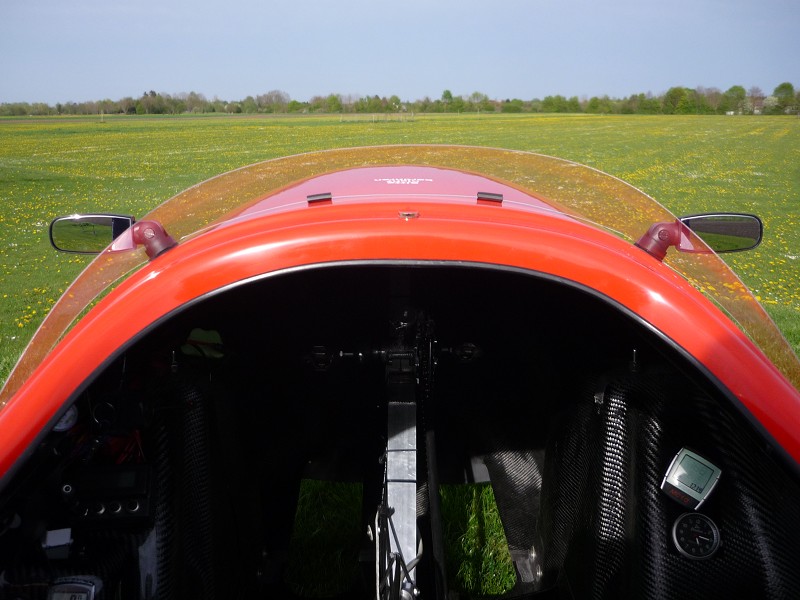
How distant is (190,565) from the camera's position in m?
1.83

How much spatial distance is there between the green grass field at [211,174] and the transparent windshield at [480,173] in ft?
9.73

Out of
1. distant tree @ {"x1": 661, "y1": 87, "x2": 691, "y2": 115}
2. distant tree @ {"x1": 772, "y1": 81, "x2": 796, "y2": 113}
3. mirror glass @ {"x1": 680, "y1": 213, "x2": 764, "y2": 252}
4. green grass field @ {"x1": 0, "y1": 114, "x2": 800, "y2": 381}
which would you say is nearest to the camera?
mirror glass @ {"x1": 680, "y1": 213, "x2": 764, "y2": 252}

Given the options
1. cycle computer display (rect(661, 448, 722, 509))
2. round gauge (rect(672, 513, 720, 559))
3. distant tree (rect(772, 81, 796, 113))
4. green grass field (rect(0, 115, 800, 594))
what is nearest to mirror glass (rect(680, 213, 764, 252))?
cycle computer display (rect(661, 448, 722, 509))

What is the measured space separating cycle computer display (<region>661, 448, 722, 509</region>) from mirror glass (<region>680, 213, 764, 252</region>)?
0.66 metres

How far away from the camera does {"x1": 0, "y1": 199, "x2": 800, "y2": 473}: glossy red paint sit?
53.4 inches

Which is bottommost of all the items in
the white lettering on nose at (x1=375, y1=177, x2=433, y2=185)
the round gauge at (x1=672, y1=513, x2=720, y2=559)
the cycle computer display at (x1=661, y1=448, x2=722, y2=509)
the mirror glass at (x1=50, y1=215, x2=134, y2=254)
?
the round gauge at (x1=672, y1=513, x2=720, y2=559)

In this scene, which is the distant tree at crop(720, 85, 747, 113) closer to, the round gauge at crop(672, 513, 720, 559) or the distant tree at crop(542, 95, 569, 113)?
the distant tree at crop(542, 95, 569, 113)

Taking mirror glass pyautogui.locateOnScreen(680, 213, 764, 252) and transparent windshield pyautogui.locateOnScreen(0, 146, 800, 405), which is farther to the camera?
mirror glass pyautogui.locateOnScreen(680, 213, 764, 252)

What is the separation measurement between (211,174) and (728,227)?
69.3ft

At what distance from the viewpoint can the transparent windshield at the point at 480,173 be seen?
1910 millimetres

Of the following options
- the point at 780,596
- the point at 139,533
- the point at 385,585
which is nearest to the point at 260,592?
the point at 139,533

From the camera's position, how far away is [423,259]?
1.38 meters

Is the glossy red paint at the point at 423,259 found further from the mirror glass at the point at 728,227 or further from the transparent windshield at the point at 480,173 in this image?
the mirror glass at the point at 728,227

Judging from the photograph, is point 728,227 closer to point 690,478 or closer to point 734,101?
point 690,478
